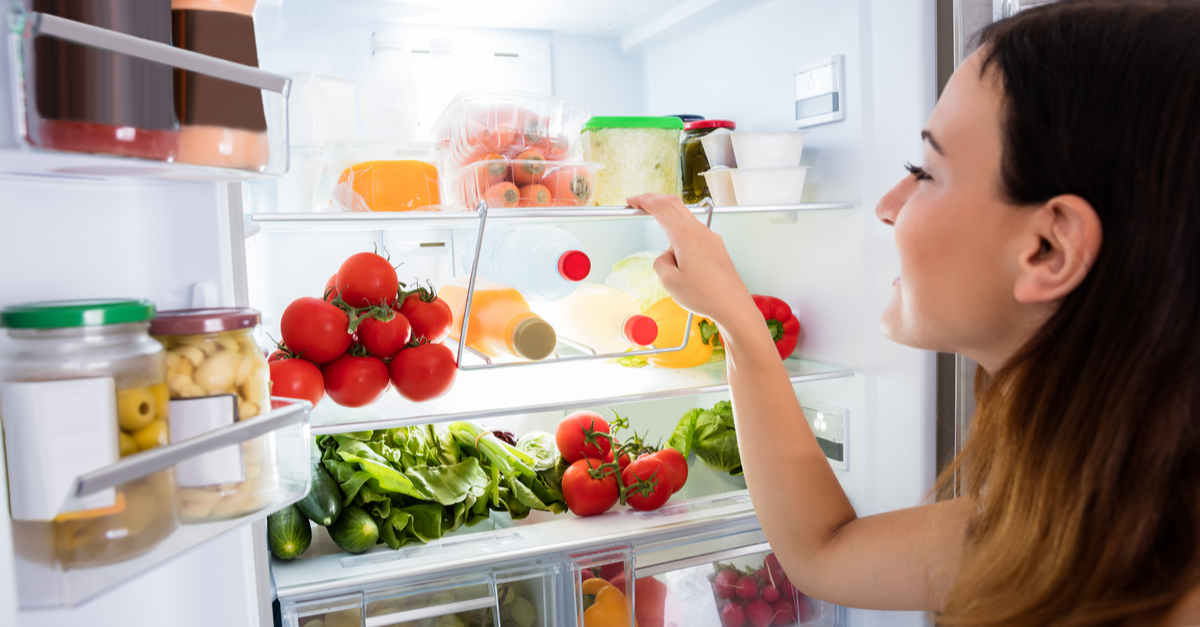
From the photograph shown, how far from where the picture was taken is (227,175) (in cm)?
56

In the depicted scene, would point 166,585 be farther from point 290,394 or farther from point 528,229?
point 528,229

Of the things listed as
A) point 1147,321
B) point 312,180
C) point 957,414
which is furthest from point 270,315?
point 1147,321

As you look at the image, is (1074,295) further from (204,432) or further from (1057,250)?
(204,432)

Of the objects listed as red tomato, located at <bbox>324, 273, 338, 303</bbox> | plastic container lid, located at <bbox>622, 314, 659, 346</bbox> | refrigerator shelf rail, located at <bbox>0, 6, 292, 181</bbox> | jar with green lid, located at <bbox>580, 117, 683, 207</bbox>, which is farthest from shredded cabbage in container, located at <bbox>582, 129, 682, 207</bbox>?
refrigerator shelf rail, located at <bbox>0, 6, 292, 181</bbox>

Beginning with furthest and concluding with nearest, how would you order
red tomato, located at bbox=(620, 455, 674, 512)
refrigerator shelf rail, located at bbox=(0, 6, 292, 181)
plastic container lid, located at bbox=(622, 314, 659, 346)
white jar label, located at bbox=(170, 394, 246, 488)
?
red tomato, located at bbox=(620, 455, 674, 512) → plastic container lid, located at bbox=(622, 314, 659, 346) → white jar label, located at bbox=(170, 394, 246, 488) → refrigerator shelf rail, located at bbox=(0, 6, 292, 181)

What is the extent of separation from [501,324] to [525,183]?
0.24 m

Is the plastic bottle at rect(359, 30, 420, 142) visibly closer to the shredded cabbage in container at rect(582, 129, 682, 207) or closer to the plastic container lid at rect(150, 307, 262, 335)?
the shredded cabbage in container at rect(582, 129, 682, 207)

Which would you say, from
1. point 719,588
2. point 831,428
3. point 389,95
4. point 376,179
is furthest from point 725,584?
point 389,95

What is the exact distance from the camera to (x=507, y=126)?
3.94 feet

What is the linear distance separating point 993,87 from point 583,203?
662 mm

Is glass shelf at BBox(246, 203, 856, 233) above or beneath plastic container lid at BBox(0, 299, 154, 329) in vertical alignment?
above

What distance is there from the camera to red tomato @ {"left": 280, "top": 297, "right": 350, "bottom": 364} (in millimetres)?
1064

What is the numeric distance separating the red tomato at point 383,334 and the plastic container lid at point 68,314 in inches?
25.8

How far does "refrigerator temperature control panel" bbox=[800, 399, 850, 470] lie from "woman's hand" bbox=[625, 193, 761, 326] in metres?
0.46
